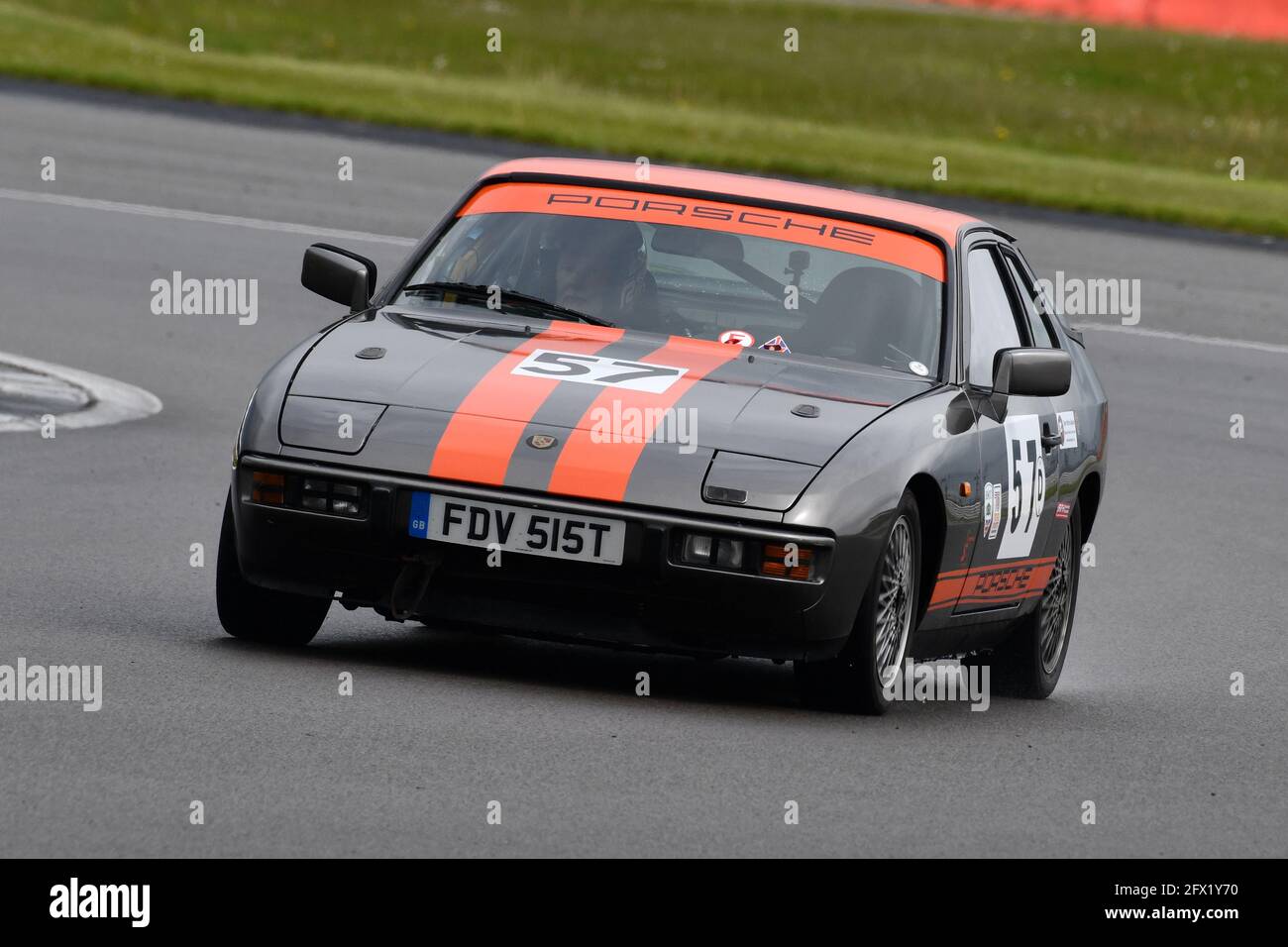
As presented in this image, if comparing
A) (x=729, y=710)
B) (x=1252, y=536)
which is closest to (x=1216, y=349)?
(x=1252, y=536)

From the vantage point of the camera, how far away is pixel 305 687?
665 cm

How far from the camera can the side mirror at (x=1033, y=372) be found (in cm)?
761

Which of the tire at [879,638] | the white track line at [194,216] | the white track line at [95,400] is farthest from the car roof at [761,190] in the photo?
the white track line at [194,216]

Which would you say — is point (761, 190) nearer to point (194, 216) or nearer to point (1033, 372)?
point (1033, 372)

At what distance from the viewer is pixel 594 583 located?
652cm

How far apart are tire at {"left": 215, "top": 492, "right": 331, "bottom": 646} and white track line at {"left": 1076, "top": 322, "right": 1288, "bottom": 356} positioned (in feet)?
41.2

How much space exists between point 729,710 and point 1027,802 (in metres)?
1.09

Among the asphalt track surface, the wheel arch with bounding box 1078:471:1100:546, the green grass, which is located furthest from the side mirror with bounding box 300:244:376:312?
the green grass

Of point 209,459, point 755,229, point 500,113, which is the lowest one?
point 209,459

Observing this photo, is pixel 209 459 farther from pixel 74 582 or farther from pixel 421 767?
pixel 421 767

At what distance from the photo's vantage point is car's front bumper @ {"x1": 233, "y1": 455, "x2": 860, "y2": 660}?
650cm

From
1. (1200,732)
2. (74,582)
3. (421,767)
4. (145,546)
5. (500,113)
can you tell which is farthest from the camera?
(500,113)

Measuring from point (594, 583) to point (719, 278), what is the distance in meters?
1.58

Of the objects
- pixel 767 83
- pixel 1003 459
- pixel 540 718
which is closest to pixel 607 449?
pixel 540 718
